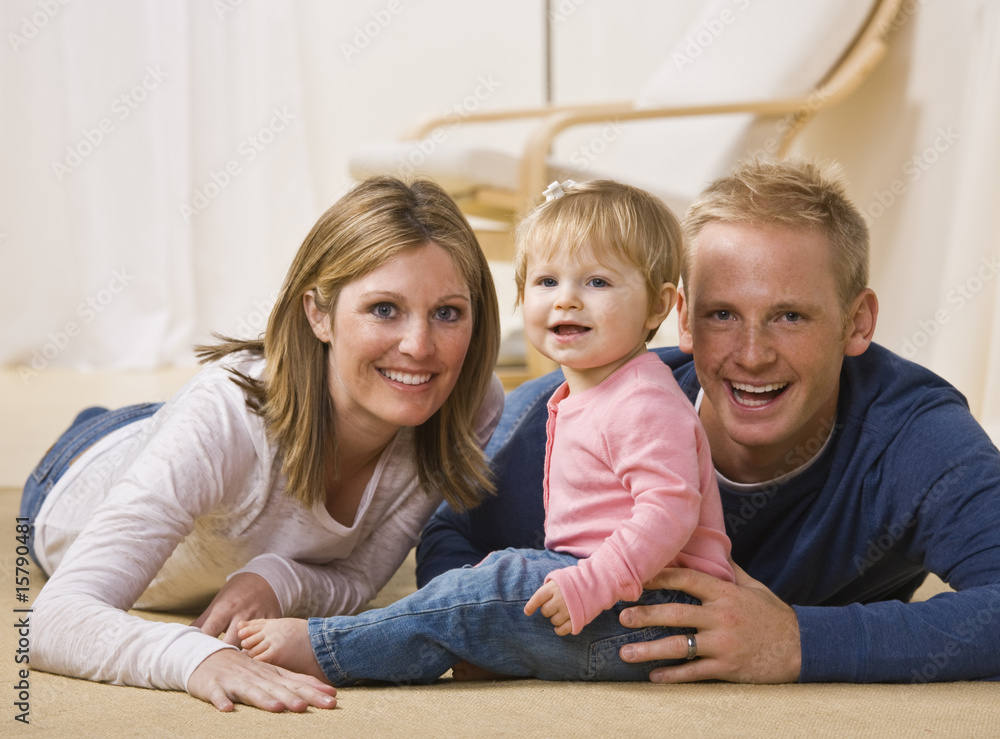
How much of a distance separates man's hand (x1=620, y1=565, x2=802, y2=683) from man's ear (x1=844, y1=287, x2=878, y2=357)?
0.35 m

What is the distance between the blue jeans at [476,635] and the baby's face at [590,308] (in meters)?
0.22

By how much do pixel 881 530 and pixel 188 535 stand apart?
32.6 inches

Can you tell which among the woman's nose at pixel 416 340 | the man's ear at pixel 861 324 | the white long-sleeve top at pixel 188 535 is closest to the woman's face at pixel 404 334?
the woman's nose at pixel 416 340

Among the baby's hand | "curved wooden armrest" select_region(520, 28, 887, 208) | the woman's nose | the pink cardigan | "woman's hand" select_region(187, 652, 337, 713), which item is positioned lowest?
A: "woman's hand" select_region(187, 652, 337, 713)

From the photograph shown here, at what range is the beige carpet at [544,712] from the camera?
0.85 metres

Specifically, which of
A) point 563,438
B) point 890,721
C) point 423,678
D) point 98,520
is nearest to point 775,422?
point 563,438

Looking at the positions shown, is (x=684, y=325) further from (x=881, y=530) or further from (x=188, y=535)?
(x=188, y=535)

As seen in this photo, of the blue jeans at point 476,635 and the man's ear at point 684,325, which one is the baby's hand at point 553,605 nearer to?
the blue jeans at point 476,635

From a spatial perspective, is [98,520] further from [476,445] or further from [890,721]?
[890,721]

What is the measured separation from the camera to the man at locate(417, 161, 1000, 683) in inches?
39.2

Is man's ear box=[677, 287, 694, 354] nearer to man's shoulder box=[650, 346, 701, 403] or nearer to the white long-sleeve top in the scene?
man's shoulder box=[650, 346, 701, 403]

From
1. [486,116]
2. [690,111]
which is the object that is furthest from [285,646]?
[486,116]

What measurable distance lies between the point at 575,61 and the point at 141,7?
A: 1.86 meters

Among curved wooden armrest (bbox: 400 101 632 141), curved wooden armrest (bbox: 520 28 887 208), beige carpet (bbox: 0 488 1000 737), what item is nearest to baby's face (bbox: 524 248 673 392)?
beige carpet (bbox: 0 488 1000 737)
